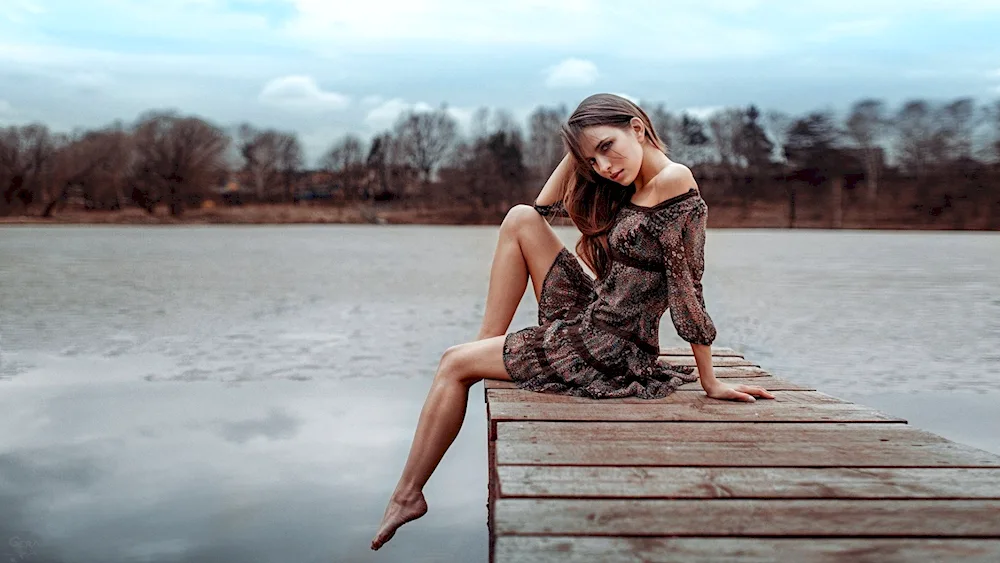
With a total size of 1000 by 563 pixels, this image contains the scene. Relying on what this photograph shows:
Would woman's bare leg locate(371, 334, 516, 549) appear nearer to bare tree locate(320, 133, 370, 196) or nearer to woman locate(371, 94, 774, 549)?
woman locate(371, 94, 774, 549)

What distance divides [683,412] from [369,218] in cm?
4307

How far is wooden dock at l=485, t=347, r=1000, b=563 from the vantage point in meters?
1.56

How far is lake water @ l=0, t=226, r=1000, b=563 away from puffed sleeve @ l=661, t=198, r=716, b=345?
1076 millimetres

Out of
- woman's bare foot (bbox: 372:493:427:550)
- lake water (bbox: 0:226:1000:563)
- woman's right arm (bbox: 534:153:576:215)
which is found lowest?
lake water (bbox: 0:226:1000:563)

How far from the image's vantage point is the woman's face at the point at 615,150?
2691 millimetres

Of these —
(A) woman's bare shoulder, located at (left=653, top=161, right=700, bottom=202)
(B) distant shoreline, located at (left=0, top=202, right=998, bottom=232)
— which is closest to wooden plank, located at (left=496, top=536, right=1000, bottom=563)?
(A) woman's bare shoulder, located at (left=653, top=161, right=700, bottom=202)

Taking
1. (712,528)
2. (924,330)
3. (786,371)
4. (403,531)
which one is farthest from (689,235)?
(924,330)

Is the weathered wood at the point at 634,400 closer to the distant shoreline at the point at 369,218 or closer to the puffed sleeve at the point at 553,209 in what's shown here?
the puffed sleeve at the point at 553,209

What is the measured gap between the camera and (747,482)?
1.89 m

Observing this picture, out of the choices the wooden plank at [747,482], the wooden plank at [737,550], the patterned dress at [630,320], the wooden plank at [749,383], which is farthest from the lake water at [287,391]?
the wooden plank at [737,550]

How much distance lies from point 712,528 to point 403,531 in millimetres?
1831

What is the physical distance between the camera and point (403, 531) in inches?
128

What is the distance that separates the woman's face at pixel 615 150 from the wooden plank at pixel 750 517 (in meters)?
1.20

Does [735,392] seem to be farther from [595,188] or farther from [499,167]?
[499,167]
